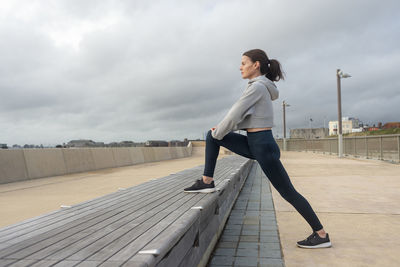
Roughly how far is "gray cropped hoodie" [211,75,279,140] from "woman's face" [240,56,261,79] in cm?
14

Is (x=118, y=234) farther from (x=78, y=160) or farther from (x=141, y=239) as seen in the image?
(x=78, y=160)

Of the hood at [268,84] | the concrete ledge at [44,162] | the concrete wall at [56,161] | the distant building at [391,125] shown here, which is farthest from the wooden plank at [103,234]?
the distant building at [391,125]

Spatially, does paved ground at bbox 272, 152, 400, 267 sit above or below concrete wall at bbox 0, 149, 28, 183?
below

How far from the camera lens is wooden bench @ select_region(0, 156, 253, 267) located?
158 cm

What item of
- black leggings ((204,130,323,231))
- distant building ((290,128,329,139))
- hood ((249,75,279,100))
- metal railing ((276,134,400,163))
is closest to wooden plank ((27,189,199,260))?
black leggings ((204,130,323,231))

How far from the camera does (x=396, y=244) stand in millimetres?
3336

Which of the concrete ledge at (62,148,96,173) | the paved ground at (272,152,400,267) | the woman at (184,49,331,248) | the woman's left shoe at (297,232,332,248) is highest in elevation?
the woman at (184,49,331,248)

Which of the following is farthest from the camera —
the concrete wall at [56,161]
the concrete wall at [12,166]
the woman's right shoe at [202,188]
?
the concrete wall at [56,161]

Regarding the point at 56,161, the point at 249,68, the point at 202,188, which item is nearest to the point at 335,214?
the point at 202,188

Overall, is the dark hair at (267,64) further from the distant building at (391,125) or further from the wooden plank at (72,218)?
the distant building at (391,125)

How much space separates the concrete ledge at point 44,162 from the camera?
983 cm

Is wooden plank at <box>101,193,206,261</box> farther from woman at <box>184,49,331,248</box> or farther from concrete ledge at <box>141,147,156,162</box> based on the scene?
concrete ledge at <box>141,147,156,162</box>

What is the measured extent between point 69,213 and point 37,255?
113 centimetres

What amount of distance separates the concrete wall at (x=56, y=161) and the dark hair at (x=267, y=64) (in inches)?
320
